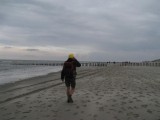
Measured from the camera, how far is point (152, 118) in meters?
7.56

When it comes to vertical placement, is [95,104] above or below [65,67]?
below

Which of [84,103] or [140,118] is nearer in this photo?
[140,118]

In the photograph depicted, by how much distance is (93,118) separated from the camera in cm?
748

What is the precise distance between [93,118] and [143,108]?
224 cm

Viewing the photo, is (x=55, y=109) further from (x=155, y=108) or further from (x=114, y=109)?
(x=155, y=108)

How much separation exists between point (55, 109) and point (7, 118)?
1.70m

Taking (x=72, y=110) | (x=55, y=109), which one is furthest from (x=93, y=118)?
(x=55, y=109)

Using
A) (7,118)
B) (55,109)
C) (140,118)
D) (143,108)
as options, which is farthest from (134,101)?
(7,118)

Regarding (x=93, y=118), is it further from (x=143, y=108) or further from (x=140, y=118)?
(x=143, y=108)

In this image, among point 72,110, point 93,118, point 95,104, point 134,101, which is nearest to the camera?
point 93,118

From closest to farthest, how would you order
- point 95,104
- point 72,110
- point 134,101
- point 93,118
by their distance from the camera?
point 93,118 → point 72,110 → point 95,104 → point 134,101

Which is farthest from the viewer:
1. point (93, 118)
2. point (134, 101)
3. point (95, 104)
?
point (134, 101)

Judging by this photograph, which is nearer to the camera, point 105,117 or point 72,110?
point 105,117

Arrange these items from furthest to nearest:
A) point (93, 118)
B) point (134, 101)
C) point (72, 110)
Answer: point (134, 101), point (72, 110), point (93, 118)
